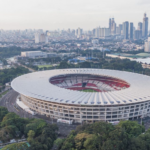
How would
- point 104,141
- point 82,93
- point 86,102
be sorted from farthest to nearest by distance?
point 82,93 < point 86,102 < point 104,141

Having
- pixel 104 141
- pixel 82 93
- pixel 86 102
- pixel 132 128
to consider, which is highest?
pixel 82 93

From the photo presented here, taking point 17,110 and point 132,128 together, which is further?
point 17,110

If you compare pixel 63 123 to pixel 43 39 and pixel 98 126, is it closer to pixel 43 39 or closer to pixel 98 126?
pixel 98 126

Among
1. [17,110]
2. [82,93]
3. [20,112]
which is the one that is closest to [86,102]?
[82,93]


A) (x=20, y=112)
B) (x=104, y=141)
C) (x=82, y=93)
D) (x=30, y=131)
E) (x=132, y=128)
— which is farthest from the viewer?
(x=20, y=112)

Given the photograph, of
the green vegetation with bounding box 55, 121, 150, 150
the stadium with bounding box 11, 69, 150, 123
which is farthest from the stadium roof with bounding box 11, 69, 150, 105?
the green vegetation with bounding box 55, 121, 150, 150

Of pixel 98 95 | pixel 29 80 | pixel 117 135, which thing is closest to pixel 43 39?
pixel 29 80

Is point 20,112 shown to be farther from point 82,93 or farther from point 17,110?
point 82,93

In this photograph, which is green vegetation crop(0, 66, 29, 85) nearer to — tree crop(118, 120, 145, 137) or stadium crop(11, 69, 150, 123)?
stadium crop(11, 69, 150, 123)
